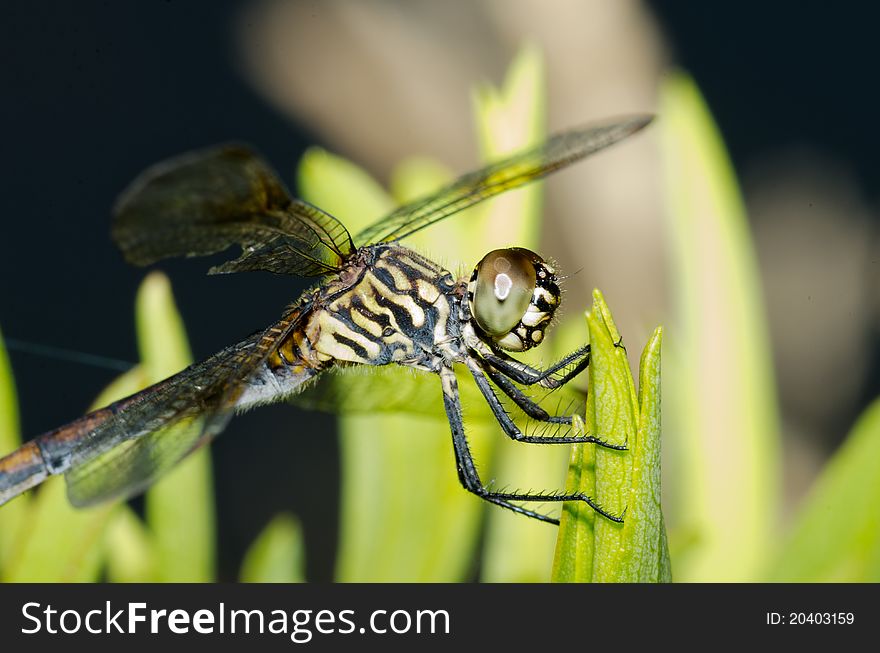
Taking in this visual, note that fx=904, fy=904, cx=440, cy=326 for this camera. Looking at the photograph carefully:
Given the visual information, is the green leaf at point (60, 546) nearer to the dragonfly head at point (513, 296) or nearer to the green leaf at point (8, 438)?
the green leaf at point (8, 438)

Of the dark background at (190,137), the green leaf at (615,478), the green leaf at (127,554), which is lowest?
the green leaf at (615,478)

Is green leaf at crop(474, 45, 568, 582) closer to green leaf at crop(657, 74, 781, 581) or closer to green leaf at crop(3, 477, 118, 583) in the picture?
green leaf at crop(657, 74, 781, 581)

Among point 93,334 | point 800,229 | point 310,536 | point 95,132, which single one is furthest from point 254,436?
point 800,229

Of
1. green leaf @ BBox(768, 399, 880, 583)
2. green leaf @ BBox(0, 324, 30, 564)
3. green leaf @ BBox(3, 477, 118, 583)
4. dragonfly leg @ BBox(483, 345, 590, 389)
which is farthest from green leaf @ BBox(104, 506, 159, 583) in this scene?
green leaf @ BBox(768, 399, 880, 583)

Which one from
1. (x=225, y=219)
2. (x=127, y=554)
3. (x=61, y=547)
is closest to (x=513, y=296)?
(x=225, y=219)

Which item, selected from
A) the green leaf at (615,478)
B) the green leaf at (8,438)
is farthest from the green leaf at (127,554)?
the green leaf at (615,478)

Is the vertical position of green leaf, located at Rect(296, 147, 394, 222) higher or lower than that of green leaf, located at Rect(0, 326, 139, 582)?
higher

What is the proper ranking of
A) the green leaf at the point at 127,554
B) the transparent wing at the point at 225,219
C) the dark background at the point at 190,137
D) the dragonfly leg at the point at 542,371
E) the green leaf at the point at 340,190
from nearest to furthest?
the transparent wing at the point at 225,219, the dragonfly leg at the point at 542,371, the green leaf at the point at 340,190, the green leaf at the point at 127,554, the dark background at the point at 190,137

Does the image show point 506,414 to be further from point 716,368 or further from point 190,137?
point 190,137
